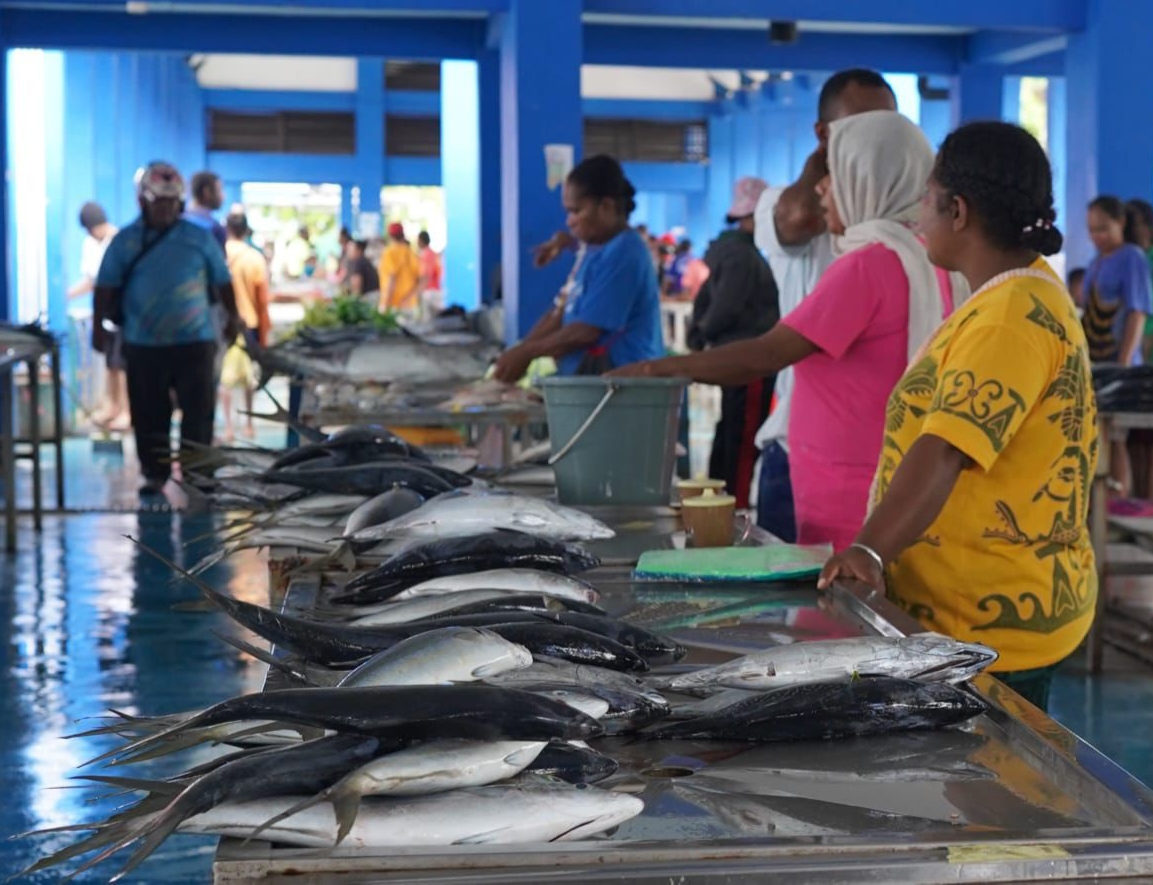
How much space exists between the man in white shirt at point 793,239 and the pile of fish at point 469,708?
144cm

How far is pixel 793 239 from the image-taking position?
14.1 feet

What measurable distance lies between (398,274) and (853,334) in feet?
53.1

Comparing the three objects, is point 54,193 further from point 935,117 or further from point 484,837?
point 484,837

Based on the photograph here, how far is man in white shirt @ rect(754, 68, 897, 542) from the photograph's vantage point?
4.08m

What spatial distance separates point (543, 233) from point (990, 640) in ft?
28.6

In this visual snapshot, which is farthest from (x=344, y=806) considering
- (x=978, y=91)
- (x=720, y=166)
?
(x=720, y=166)

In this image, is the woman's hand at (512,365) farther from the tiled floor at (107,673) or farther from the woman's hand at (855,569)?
the woman's hand at (855,569)

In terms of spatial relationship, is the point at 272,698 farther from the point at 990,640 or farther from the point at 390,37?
the point at 390,37

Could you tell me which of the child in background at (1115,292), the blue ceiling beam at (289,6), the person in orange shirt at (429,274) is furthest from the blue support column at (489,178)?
the child in background at (1115,292)

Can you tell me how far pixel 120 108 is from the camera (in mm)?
18594

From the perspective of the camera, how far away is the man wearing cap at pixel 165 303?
919 centimetres

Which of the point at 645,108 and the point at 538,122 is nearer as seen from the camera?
the point at 538,122

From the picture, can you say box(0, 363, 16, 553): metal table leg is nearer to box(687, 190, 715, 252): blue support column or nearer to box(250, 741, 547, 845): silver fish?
box(250, 741, 547, 845): silver fish

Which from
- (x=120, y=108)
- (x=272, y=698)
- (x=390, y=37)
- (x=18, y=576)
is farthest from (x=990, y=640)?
(x=120, y=108)
